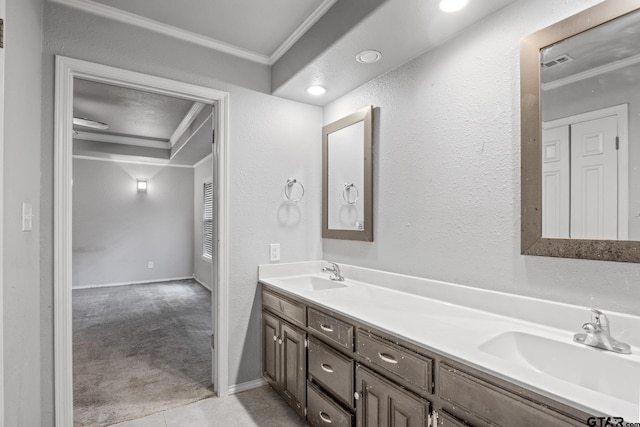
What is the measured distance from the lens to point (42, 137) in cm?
178

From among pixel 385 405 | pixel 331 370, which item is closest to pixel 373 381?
pixel 385 405

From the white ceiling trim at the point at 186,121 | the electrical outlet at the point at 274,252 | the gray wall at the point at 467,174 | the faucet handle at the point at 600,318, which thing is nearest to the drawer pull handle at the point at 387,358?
the gray wall at the point at 467,174

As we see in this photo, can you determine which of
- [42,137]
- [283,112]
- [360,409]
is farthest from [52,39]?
[360,409]

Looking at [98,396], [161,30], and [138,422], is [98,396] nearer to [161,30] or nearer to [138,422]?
[138,422]

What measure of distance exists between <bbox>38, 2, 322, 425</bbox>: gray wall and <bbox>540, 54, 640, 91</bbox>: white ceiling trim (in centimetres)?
172

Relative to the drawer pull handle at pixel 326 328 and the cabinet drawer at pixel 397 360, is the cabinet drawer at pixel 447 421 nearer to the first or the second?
the cabinet drawer at pixel 397 360

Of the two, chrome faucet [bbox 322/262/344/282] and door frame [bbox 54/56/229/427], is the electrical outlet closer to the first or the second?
chrome faucet [bbox 322/262/344/282]

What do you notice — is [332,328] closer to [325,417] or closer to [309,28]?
[325,417]

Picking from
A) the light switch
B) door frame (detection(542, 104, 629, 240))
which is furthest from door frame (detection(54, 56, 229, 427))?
door frame (detection(542, 104, 629, 240))

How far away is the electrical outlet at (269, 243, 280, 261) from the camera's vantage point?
2.55 metres

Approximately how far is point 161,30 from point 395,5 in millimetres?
1540

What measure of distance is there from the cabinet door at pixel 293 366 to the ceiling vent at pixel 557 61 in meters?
1.80

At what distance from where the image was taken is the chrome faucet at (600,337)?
107 centimetres

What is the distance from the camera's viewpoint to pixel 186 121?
15.2 ft
